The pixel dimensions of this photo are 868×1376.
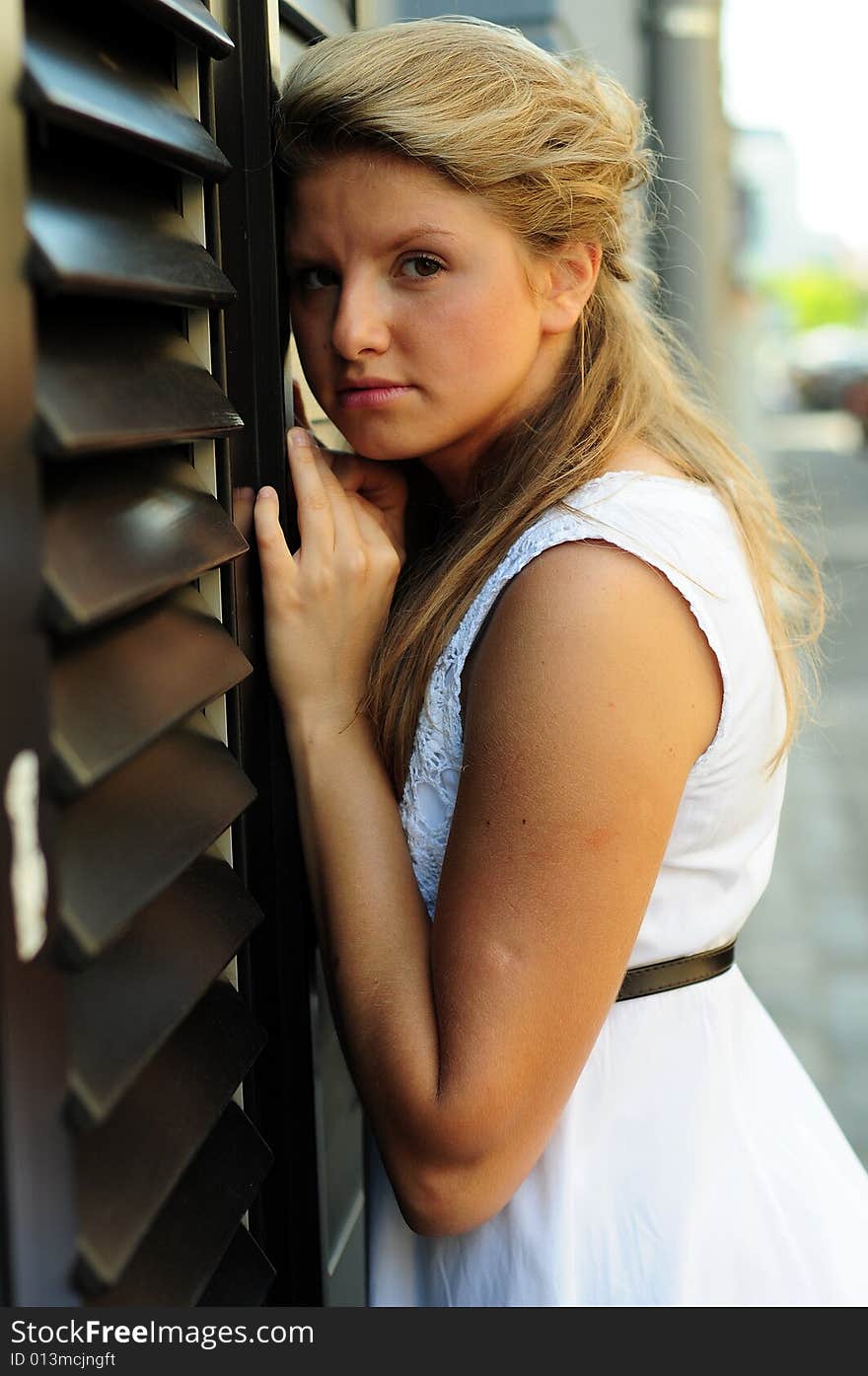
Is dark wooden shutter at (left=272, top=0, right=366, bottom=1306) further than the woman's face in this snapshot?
Yes

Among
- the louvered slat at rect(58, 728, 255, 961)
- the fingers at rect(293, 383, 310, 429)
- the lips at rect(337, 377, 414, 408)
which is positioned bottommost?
the louvered slat at rect(58, 728, 255, 961)

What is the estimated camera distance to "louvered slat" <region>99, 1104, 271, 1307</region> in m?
1.01

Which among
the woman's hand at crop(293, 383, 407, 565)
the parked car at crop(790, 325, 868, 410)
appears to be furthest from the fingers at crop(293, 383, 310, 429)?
the parked car at crop(790, 325, 868, 410)

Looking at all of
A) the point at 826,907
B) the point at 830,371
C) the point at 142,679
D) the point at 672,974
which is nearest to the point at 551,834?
the point at 672,974

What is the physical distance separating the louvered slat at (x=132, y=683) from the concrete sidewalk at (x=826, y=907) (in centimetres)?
106

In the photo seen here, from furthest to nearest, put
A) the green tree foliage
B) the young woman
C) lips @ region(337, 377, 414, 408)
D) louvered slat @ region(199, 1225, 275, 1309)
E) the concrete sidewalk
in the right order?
the green tree foliage < the concrete sidewalk < lips @ region(337, 377, 414, 408) < the young woman < louvered slat @ region(199, 1225, 275, 1309)

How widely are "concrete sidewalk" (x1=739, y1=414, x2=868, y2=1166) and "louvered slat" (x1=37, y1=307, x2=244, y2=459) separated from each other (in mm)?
1087

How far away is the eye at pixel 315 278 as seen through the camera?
149cm

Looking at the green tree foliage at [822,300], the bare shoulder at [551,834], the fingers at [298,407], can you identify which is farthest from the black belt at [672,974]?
the green tree foliage at [822,300]

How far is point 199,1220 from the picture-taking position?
111cm

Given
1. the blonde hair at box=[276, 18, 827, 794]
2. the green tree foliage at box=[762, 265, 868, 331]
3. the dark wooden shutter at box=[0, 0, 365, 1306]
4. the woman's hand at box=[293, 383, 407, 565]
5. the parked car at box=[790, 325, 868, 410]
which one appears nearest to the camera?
the dark wooden shutter at box=[0, 0, 365, 1306]

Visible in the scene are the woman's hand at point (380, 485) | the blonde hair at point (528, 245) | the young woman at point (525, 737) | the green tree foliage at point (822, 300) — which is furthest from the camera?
the green tree foliage at point (822, 300)

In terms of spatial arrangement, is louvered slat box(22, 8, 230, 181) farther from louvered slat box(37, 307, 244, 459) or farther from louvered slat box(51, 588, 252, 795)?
louvered slat box(51, 588, 252, 795)

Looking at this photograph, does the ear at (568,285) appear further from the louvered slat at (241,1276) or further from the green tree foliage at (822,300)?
the green tree foliage at (822,300)
